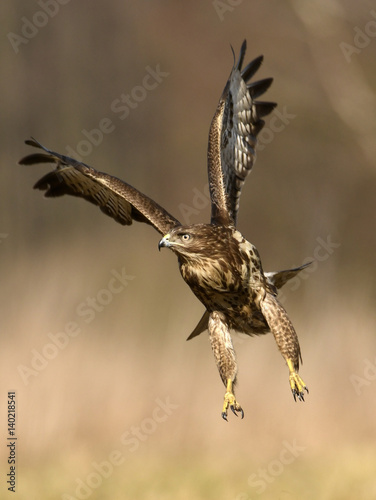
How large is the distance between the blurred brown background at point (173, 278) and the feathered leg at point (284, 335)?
13.0 ft

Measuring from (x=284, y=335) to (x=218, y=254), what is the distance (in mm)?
601

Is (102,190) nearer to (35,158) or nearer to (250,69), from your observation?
(35,158)

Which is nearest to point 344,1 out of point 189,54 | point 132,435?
point 189,54

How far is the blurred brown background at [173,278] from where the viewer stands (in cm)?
1001

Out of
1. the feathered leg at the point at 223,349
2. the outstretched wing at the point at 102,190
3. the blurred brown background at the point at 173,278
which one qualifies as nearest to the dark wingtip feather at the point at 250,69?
the outstretched wing at the point at 102,190

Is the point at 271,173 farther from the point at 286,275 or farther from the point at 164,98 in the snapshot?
the point at 286,275

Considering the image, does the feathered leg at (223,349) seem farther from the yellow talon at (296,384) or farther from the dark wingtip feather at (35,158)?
the dark wingtip feather at (35,158)

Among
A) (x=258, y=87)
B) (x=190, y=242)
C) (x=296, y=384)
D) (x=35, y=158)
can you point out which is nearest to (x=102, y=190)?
(x=35, y=158)

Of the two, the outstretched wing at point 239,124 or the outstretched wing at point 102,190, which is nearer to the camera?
the outstretched wing at point 102,190

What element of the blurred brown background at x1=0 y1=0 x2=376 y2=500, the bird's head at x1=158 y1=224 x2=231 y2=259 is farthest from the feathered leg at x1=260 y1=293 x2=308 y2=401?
the blurred brown background at x1=0 y1=0 x2=376 y2=500

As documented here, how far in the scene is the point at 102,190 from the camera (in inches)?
259

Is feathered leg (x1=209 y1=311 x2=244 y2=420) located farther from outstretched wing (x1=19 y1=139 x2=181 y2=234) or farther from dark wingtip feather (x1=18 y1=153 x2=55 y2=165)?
dark wingtip feather (x1=18 y1=153 x2=55 y2=165)

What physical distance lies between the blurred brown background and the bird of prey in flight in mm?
3629

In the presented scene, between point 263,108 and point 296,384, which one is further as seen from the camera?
point 263,108
